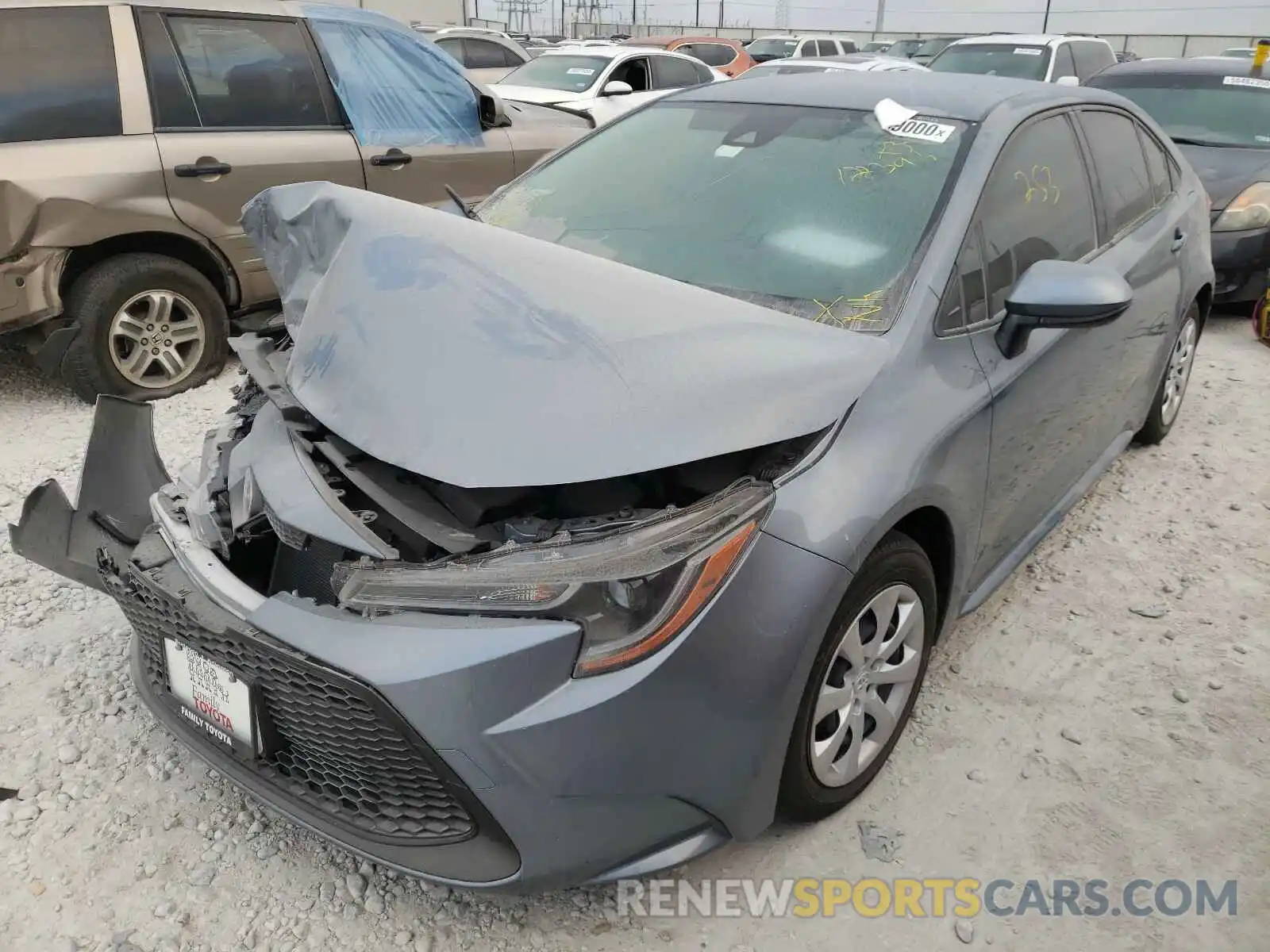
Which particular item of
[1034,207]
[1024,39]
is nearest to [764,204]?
[1034,207]

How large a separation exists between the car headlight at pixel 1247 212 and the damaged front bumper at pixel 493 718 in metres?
5.55

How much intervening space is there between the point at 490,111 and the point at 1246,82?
5.45 meters

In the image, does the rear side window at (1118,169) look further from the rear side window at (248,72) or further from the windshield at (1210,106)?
the windshield at (1210,106)

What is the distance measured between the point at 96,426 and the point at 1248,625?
3.53 meters

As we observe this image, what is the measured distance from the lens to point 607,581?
5.42ft

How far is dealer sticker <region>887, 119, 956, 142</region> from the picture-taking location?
2596 mm

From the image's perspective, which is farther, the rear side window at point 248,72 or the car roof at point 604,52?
the car roof at point 604,52

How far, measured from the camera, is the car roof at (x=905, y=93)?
2.72 metres

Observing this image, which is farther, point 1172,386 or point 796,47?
point 796,47

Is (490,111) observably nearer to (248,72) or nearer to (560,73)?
(248,72)

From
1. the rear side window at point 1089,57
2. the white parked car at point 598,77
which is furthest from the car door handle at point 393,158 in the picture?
the rear side window at point 1089,57

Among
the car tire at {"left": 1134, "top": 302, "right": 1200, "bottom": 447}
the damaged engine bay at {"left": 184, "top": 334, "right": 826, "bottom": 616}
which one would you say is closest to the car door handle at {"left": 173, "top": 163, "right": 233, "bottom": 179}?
the damaged engine bay at {"left": 184, "top": 334, "right": 826, "bottom": 616}

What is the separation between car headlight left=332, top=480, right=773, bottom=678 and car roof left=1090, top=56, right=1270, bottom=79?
7.28 meters

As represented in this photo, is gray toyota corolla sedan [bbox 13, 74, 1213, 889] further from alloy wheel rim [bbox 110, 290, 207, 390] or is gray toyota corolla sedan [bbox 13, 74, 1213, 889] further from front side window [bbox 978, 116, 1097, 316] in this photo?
alloy wheel rim [bbox 110, 290, 207, 390]
